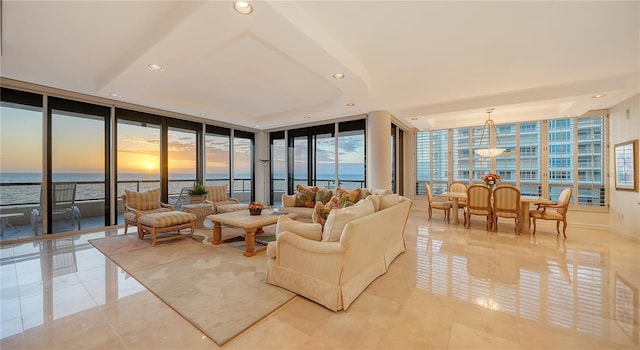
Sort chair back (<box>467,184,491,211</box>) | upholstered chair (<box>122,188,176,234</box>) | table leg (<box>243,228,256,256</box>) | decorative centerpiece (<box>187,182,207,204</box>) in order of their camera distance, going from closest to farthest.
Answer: table leg (<box>243,228,256,256</box>) < upholstered chair (<box>122,188,176,234</box>) < chair back (<box>467,184,491,211</box>) < decorative centerpiece (<box>187,182,207,204</box>)

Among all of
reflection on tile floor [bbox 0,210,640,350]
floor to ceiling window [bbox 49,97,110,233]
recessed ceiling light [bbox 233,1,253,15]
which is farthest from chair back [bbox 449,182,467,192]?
floor to ceiling window [bbox 49,97,110,233]

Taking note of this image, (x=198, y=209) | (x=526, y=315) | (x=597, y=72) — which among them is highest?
(x=597, y=72)

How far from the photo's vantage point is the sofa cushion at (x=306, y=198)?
5.89 metres

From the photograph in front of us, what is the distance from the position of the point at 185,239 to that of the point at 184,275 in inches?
69.0

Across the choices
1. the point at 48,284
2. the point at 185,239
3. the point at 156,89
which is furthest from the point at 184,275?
the point at 156,89

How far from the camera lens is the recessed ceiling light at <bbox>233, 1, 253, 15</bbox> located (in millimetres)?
2133

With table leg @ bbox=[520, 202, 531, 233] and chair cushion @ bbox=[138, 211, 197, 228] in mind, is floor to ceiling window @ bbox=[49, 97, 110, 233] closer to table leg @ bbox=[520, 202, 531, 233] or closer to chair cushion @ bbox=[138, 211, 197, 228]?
chair cushion @ bbox=[138, 211, 197, 228]

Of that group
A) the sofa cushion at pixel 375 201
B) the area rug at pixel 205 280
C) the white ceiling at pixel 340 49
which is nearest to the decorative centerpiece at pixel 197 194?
the area rug at pixel 205 280

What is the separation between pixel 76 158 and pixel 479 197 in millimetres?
9140

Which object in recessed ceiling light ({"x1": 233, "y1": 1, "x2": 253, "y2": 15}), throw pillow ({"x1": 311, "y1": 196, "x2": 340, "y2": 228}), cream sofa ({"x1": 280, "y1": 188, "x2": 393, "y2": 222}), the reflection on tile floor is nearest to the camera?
the reflection on tile floor

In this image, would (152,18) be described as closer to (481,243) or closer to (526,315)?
(526,315)

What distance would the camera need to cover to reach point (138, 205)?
5.00 m

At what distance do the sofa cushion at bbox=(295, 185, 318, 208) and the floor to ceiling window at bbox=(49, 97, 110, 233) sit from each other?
4.23 meters

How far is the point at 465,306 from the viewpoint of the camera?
2369 millimetres
